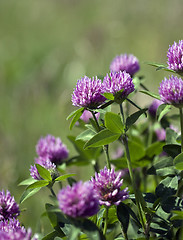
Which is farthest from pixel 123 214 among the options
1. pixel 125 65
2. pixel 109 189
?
pixel 125 65

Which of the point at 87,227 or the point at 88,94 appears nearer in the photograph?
the point at 87,227

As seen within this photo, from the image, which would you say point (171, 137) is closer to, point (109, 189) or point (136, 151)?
point (136, 151)

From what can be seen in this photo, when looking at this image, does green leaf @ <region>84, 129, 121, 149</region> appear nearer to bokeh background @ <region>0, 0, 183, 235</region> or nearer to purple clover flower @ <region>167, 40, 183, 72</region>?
purple clover flower @ <region>167, 40, 183, 72</region>

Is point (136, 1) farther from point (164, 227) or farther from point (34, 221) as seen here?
point (164, 227)

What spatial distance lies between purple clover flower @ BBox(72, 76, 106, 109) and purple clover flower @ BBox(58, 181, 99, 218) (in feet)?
1.11

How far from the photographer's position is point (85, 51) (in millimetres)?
4355

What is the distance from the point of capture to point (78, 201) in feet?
2.78

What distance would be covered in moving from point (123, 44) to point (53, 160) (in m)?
4.04

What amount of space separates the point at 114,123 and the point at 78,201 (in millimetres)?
306

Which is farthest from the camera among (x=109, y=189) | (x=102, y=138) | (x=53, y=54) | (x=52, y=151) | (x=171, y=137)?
(x=53, y=54)

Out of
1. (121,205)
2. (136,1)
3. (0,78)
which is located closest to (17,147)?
(0,78)

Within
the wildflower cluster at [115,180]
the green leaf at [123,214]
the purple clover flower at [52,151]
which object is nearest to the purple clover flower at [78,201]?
the wildflower cluster at [115,180]

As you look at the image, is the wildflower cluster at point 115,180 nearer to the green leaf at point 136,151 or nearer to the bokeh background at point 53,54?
the green leaf at point 136,151

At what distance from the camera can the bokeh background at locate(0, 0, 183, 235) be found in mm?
2912
